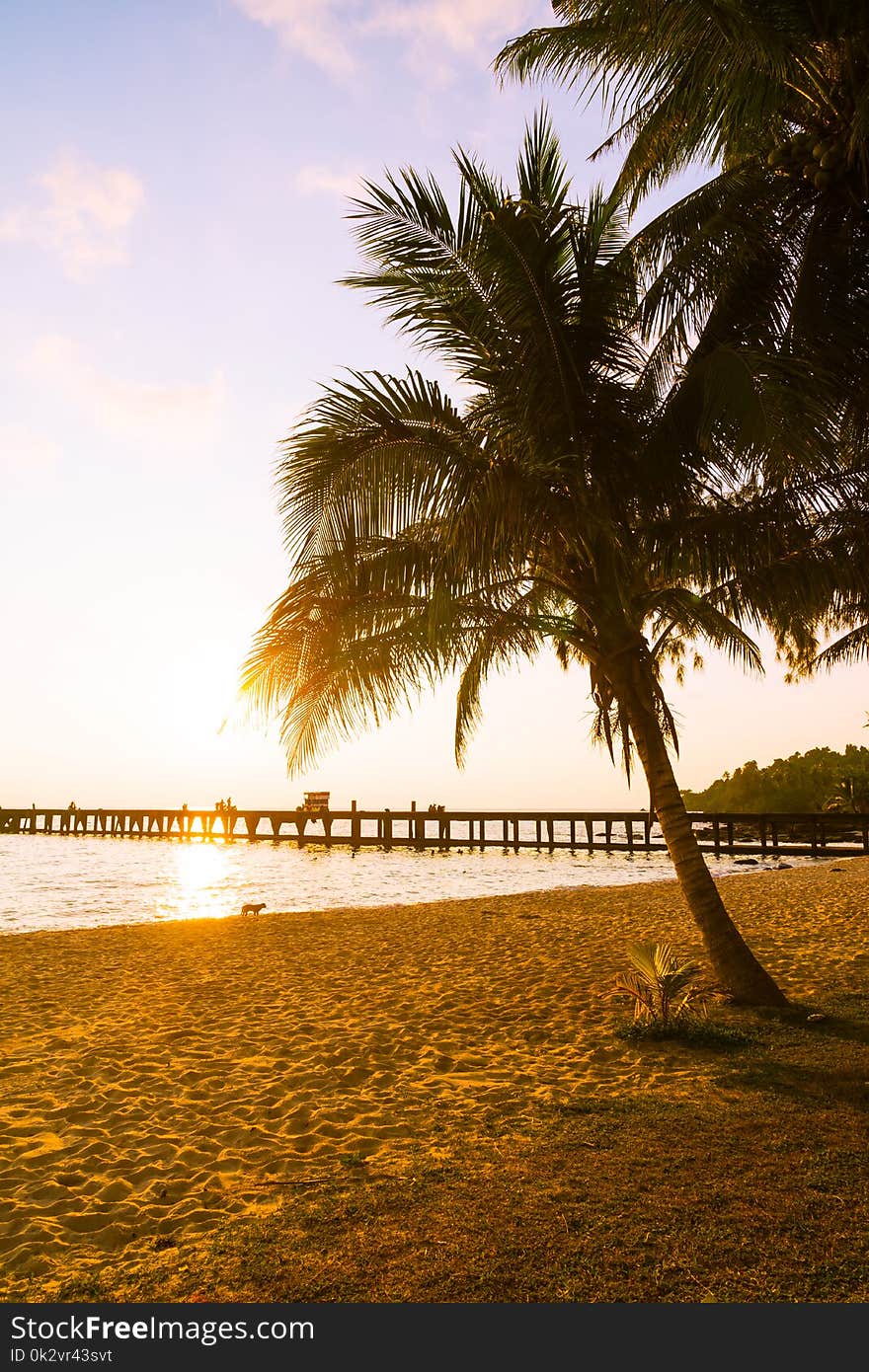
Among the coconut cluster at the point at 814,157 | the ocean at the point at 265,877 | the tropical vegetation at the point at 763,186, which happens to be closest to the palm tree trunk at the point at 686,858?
the tropical vegetation at the point at 763,186

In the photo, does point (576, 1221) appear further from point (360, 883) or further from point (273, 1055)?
point (360, 883)

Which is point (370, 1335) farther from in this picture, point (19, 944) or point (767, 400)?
point (19, 944)

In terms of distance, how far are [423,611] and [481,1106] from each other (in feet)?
15.3

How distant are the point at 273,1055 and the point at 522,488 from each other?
525cm

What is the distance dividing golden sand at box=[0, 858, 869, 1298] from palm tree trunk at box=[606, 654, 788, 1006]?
0.79 meters

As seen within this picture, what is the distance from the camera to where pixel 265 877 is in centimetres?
2931

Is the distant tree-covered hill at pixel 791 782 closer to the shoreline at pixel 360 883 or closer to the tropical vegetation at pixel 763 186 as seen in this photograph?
the shoreline at pixel 360 883

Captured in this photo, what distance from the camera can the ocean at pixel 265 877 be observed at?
20.0 m

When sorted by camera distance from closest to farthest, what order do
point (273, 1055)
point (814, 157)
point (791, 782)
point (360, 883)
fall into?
point (814, 157), point (273, 1055), point (360, 883), point (791, 782)

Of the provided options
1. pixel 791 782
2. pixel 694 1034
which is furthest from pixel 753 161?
pixel 791 782

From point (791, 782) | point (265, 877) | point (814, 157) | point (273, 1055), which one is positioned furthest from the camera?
point (791, 782)

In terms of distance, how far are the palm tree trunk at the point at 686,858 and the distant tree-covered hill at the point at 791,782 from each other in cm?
4363

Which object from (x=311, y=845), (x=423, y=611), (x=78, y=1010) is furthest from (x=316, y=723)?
(x=311, y=845)

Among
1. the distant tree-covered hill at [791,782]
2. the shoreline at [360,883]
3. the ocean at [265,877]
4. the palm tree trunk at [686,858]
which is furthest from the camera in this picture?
the distant tree-covered hill at [791,782]
